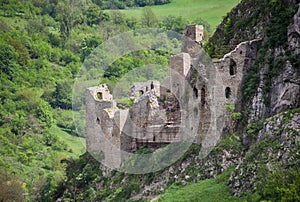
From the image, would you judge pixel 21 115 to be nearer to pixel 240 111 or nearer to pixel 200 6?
pixel 200 6

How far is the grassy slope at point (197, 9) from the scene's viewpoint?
127312mm

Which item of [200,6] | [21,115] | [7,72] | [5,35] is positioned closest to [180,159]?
[21,115]

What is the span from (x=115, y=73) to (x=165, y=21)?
3212 centimetres

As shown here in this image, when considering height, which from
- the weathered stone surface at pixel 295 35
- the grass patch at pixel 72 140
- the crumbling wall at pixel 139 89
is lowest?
the grass patch at pixel 72 140

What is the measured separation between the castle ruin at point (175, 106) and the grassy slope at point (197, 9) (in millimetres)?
63907

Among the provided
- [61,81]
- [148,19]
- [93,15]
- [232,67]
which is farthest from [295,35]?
[93,15]

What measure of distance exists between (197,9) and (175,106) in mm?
87126

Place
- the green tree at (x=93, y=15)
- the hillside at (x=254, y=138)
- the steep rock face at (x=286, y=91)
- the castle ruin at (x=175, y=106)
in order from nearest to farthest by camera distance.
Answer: the hillside at (x=254, y=138) → the steep rock face at (x=286, y=91) → the castle ruin at (x=175, y=106) → the green tree at (x=93, y=15)

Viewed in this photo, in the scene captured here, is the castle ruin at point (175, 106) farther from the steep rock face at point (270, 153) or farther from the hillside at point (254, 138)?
the steep rock face at point (270, 153)

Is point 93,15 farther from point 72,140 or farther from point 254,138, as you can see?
point 254,138

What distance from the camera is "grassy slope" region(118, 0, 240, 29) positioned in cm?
12731

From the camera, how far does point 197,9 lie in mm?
140000

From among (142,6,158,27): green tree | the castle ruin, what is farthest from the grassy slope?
the castle ruin

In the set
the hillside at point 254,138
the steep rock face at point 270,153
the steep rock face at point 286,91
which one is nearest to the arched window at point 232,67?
the hillside at point 254,138
